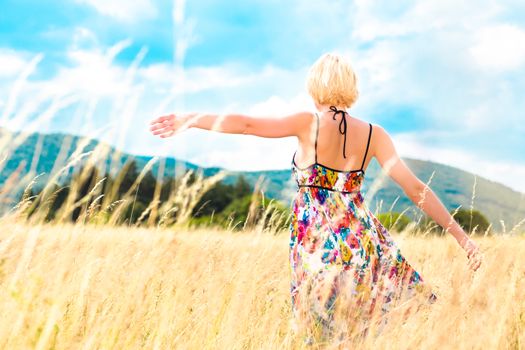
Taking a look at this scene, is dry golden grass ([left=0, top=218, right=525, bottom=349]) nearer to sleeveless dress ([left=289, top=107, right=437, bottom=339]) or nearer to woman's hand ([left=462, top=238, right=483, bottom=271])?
woman's hand ([left=462, top=238, right=483, bottom=271])

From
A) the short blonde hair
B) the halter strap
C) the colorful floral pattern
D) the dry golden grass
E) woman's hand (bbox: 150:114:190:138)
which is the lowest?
the dry golden grass

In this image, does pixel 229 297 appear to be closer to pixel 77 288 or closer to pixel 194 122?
pixel 77 288

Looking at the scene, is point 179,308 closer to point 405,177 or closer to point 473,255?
point 405,177

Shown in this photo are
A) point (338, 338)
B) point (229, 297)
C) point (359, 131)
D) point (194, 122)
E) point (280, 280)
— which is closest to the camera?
point (194, 122)

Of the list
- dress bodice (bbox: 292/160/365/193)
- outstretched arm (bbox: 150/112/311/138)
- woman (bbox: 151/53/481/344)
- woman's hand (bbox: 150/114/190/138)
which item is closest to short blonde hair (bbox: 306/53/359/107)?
woman (bbox: 151/53/481/344)

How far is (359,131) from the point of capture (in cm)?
300

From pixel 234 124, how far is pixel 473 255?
1394 mm

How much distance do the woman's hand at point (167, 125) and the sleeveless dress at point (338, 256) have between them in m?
0.72

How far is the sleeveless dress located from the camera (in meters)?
2.82

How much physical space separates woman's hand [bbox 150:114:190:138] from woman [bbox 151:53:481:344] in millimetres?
250

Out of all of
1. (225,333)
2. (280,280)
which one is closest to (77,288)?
(225,333)

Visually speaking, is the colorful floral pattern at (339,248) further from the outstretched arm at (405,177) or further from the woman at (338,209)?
the outstretched arm at (405,177)

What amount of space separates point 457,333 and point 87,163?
2028mm

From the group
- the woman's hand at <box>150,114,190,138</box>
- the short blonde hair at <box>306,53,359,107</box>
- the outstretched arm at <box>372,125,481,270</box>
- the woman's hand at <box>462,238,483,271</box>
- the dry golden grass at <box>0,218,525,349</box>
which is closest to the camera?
the dry golden grass at <box>0,218,525,349</box>
